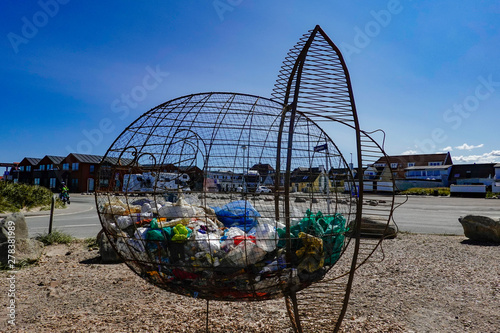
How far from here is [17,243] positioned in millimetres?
7031

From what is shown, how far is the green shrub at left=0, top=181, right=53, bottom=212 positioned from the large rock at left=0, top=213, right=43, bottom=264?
31.8ft

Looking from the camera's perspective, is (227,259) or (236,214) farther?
(236,214)

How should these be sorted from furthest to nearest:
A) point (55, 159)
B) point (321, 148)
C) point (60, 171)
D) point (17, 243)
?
1. point (55, 159)
2. point (60, 171)
3. point (17, 243)
4. point (321, 148)

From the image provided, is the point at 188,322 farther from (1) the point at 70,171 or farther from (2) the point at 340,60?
(1) the point at 70,171

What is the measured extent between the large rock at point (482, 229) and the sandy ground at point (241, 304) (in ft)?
8.65

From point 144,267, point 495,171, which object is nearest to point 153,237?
point 144,267

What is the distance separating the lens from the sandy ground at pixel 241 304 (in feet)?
14.0

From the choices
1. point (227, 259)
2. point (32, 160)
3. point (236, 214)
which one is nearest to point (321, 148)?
point (236, 214)

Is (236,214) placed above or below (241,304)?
above

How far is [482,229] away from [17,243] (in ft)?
36.5

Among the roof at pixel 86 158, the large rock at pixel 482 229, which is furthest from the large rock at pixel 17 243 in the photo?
the roof at pixel 86 158

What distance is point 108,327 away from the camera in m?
4.19

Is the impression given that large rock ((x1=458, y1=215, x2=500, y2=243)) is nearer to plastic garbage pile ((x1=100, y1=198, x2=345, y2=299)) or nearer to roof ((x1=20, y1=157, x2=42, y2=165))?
plastic garbage pile ((x1=100, y1=198, x2=345, y2=299))

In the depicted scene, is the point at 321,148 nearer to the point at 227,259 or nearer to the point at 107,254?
the point at 227,259
